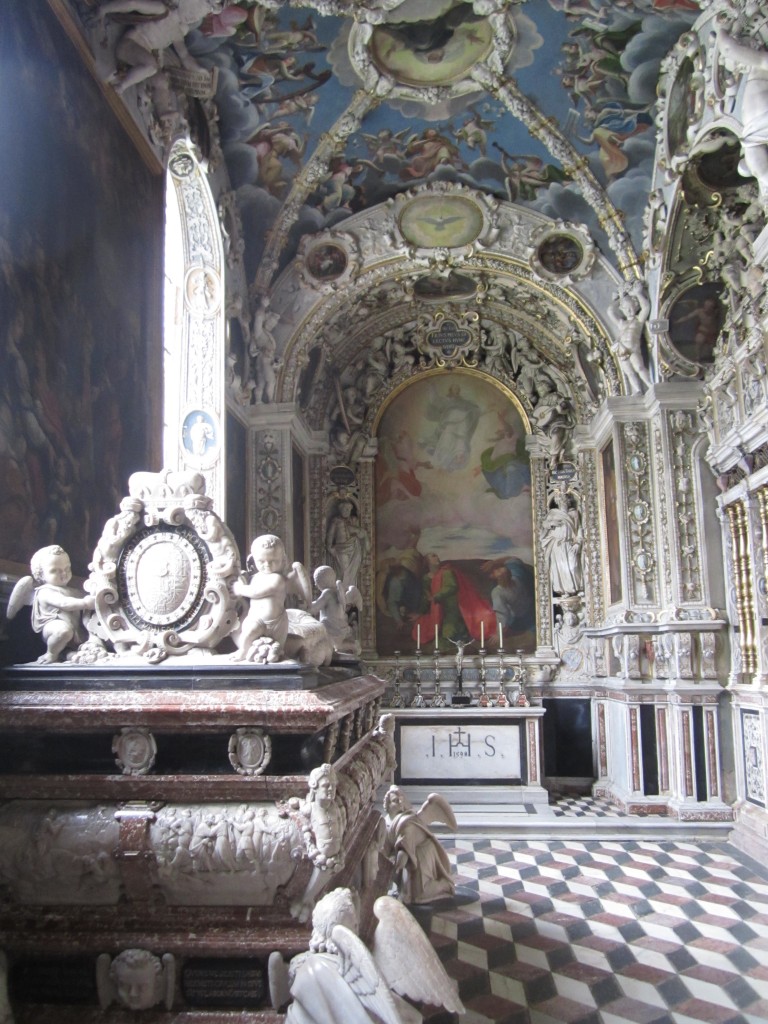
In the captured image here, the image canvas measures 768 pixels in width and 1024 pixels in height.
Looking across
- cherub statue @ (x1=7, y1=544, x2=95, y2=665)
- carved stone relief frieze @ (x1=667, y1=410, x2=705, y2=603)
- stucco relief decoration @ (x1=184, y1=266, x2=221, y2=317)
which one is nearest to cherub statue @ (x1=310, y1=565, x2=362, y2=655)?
cherub statue @ (x1=7, y1=544, x2=95, y2=665)

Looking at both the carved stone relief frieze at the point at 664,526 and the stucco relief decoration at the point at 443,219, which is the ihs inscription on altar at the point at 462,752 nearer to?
the carved stone relief frieze at the point at 664,526

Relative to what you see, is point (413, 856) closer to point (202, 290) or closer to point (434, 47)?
point (202, 290)

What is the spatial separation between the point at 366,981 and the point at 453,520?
9.78m

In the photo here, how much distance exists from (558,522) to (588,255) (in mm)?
3795

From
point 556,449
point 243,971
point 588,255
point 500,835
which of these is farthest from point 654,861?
point 588,255

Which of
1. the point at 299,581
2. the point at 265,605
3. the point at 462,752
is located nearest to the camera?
the point at 265,605

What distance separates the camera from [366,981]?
3.35 metres

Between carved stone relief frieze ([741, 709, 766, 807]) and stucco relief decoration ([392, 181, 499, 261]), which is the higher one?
stucco relief decoration ([392, 181, 499, 261])

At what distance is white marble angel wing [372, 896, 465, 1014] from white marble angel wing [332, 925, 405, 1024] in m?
0.34

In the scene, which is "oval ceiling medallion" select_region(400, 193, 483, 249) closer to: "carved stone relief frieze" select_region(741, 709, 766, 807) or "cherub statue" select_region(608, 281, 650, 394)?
"cherub statue" select_region(608, 281, 650, 394)

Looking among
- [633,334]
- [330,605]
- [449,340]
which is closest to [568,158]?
[633,334]

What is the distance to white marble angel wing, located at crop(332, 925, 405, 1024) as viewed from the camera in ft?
10.8

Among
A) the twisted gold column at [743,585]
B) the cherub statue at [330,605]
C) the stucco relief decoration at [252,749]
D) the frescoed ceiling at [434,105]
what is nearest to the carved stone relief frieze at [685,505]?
the twisted gold column at [743,585]

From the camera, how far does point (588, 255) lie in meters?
10.9
